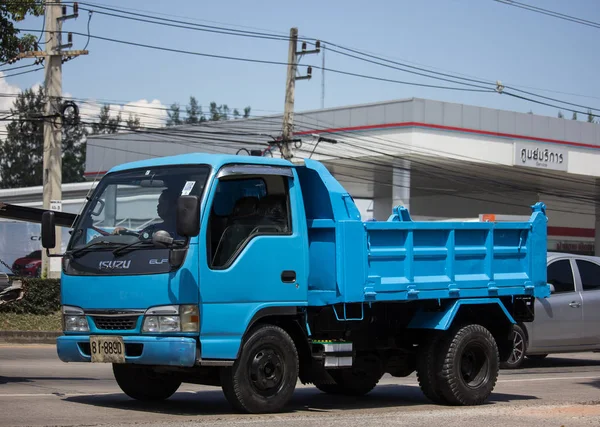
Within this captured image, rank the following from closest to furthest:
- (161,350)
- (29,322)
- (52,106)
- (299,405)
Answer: (161,350) < (299,405) < (29,322) < (52,106)

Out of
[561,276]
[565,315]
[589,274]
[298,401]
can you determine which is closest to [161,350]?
[298,401]

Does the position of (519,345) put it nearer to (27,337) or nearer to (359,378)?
(359,378)

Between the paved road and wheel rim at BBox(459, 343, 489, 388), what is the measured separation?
311 mm

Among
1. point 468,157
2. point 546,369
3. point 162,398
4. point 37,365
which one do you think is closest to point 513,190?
point 468,157

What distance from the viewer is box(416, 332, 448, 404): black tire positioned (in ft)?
33.7

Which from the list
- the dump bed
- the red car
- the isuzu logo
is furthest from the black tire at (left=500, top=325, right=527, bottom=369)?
the red car

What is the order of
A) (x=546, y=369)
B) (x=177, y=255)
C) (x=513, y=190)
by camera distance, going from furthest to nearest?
(x=513, y=190)
(x=546, y=369)
(x=177, y=255)

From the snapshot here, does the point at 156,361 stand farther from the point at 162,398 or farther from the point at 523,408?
the point at 523,408

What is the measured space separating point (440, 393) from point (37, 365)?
6687mm

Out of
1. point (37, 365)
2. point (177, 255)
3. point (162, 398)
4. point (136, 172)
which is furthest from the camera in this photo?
point (37, 365)

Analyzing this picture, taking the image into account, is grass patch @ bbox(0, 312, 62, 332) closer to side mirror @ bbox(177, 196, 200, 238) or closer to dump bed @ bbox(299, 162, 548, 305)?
dump bed @ bbox(299, 162, 548, 305)

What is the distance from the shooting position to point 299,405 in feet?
33.4

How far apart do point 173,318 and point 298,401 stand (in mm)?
2617

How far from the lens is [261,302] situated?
896cm
